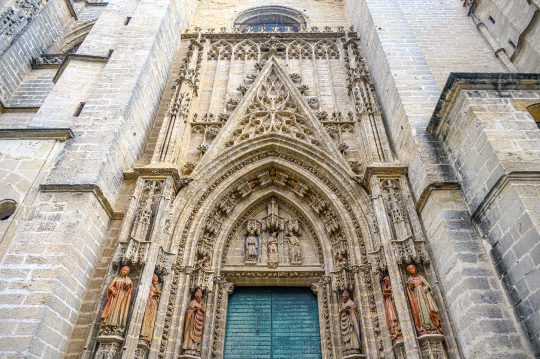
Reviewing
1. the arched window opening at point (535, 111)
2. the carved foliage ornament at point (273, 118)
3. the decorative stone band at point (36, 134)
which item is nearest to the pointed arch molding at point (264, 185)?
the carved foliage ornament at point (273, 118)

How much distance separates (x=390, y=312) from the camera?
573 centimetres

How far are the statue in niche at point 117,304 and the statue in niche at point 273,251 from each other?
2752mm

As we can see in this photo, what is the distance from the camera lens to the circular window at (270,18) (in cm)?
1386

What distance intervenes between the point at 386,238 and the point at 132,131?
5.55m

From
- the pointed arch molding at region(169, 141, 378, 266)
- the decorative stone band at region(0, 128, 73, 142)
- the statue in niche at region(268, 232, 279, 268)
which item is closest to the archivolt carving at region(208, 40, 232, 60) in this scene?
the pointed arch molding at region(169, 141, 378, 266)

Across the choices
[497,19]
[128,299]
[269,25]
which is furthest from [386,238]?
[269,25]

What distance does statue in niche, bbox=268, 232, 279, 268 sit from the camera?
7371 mm

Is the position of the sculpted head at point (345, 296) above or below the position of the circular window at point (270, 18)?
below

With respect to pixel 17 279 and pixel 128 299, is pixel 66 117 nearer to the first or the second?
pixel 17 279

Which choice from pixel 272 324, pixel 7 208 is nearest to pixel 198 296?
pixel 272 324

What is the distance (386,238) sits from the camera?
6.34 m

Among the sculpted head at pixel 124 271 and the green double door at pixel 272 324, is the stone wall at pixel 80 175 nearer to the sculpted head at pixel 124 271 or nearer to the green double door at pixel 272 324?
the sculpted head at pixel 124 271

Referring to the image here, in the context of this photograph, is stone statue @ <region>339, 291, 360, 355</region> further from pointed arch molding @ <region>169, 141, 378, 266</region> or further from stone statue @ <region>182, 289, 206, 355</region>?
stone statue @ <region>182, 289, 206, 355</region>

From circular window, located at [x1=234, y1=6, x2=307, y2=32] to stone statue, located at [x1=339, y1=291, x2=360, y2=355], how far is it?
1072cm
